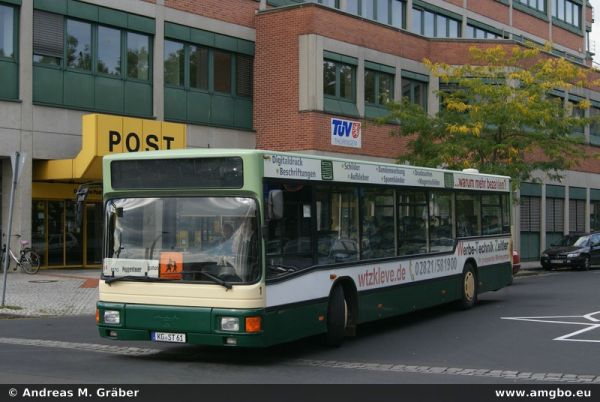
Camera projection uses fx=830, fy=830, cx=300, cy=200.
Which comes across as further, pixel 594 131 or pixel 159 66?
pixel 594 131

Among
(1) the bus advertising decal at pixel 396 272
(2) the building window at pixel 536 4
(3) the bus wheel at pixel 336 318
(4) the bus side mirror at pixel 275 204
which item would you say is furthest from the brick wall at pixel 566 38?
(4) the bus side mirror at pixel 275 204

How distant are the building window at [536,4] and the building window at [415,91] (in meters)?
13.4

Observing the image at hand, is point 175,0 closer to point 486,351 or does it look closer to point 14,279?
point 14,279

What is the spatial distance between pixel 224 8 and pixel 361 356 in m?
20.4

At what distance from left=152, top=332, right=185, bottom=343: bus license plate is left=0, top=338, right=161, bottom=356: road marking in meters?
1.26

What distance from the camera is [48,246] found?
2502 cm

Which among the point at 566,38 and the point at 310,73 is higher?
the point at 566,38

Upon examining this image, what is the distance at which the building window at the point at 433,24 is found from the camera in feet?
122

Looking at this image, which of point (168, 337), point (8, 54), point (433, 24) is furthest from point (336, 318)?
point (433, 24)

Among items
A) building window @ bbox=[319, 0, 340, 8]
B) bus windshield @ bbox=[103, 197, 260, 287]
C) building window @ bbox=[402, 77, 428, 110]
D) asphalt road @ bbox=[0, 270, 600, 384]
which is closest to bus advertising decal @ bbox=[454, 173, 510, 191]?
asphalt road @ bbox=[0, 270, 600, 384]

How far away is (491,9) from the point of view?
42.4 metres

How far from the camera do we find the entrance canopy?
22.9 meters

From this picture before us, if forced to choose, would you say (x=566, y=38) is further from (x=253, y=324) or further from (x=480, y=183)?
(x=253, y=324)
